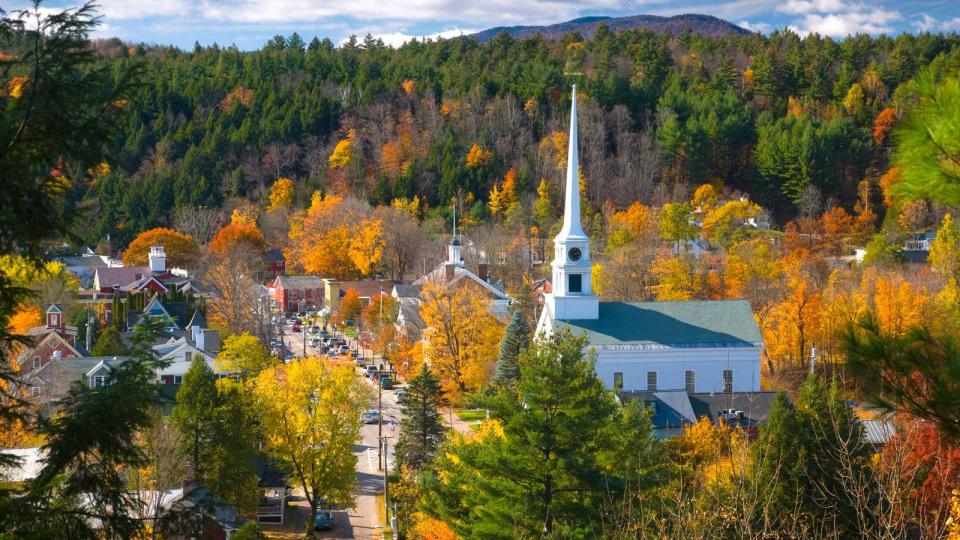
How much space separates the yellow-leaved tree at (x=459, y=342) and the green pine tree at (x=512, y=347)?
1988mm

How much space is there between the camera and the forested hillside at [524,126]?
89188 mm

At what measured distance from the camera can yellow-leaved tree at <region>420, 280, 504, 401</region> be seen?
40.4m

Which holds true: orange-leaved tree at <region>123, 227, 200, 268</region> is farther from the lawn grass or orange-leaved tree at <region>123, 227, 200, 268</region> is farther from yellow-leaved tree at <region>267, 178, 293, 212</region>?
the lawn grass

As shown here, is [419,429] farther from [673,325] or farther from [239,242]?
[239,242]

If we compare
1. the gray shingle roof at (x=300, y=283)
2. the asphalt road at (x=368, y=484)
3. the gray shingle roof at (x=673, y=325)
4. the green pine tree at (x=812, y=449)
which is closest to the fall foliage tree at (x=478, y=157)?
the gray shingle roof at (x=300, y=283)

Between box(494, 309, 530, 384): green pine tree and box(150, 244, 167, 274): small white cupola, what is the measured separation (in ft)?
107

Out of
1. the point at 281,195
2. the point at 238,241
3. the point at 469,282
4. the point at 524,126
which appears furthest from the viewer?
the point at 524,126

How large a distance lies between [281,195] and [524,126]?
71.8 feet

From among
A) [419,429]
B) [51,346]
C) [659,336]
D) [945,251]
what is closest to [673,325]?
[659,336]

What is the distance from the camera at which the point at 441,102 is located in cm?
10512

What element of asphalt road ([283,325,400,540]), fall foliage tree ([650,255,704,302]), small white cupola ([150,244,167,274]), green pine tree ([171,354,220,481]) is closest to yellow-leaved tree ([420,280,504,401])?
asphalt road ([283,325,400,540])

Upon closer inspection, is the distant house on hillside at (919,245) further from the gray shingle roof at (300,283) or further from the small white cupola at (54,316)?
the small white cupola at (54,316)

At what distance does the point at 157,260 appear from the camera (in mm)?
65438

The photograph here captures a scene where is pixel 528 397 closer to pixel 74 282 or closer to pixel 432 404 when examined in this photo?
pixel 432 404
